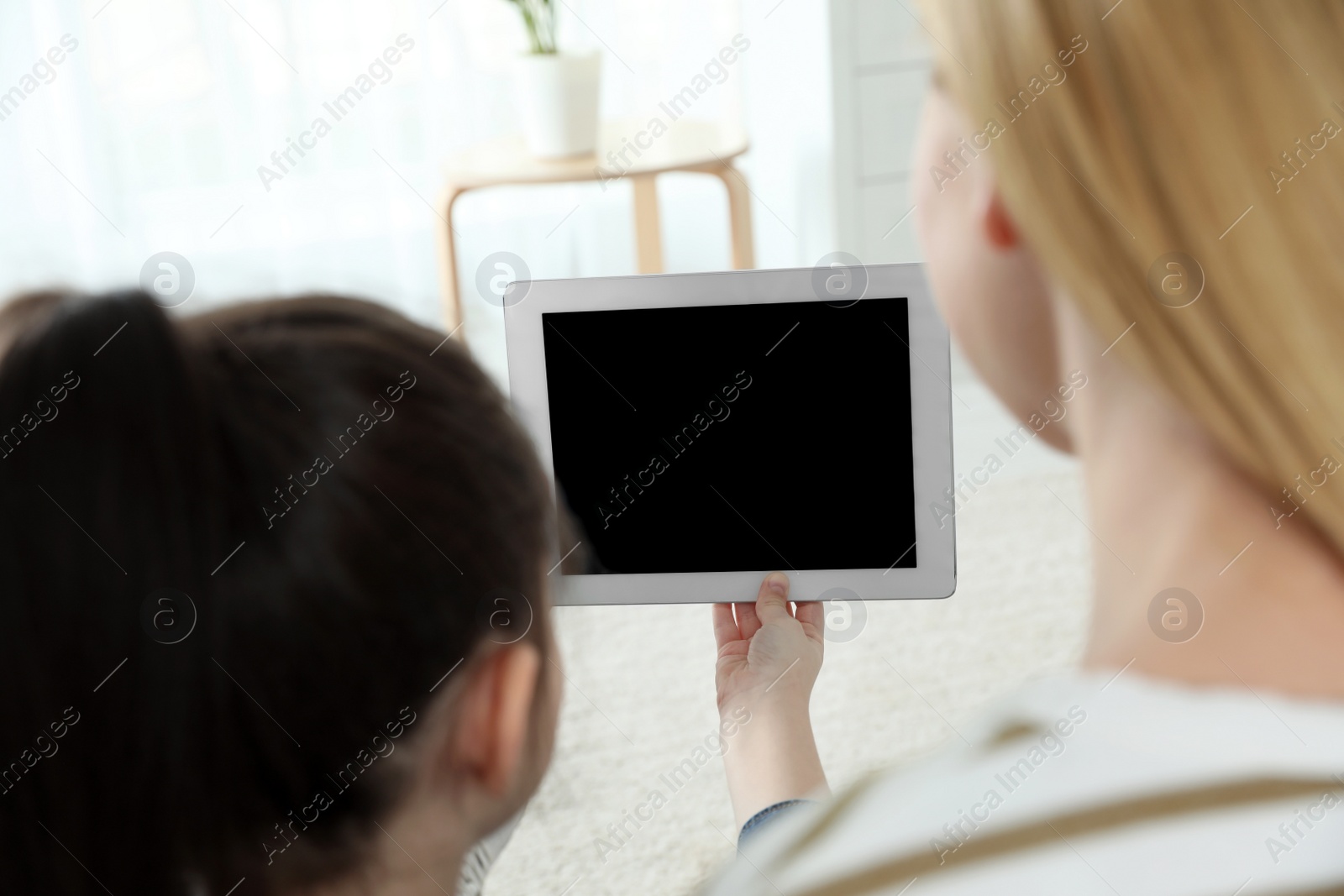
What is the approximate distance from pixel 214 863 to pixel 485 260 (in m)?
2.31

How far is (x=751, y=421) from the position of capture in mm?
790

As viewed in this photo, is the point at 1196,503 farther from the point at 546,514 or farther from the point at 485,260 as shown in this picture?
the point at 485,260

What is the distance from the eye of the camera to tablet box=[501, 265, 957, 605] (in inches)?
30.6

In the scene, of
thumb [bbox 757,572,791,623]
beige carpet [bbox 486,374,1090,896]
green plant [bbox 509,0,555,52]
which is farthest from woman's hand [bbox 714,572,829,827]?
green plant [bbox 509,0,555,52]

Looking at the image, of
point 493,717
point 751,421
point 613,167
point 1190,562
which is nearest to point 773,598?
point 751,421

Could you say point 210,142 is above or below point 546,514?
below

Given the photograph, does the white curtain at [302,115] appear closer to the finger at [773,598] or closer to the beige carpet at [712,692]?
the beige carpet at [712,692]

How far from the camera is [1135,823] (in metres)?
0.35

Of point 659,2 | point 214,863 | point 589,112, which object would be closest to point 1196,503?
point 214,863

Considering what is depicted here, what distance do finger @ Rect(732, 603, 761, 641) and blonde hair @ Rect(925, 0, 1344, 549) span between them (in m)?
0.48

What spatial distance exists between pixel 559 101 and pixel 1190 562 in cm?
172

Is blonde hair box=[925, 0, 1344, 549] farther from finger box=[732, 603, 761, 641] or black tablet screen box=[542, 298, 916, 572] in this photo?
finger box=[732, 603, 761, 641]

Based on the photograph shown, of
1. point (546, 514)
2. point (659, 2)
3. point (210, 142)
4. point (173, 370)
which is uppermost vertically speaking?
point (173, 370)

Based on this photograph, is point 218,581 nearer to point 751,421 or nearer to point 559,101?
point 751,421
